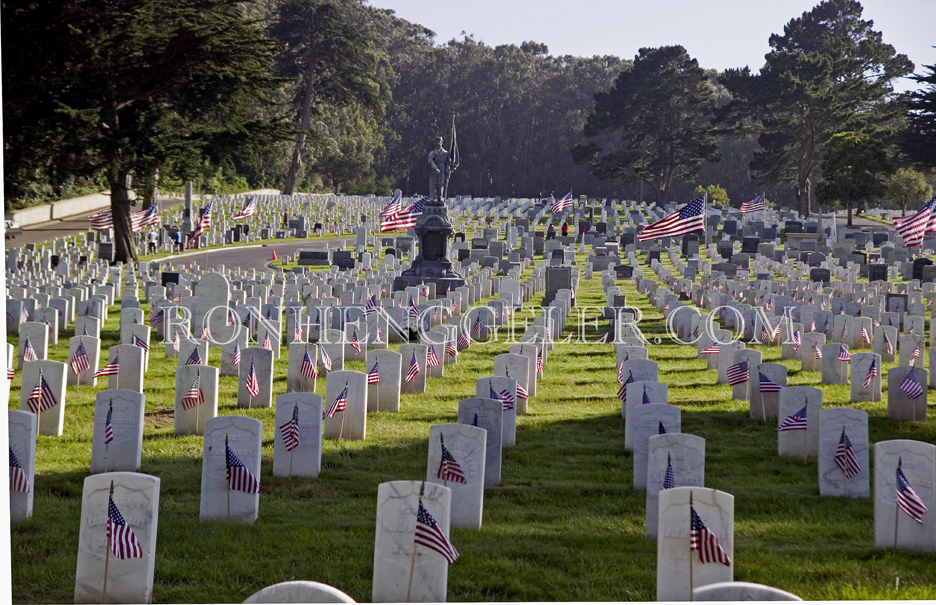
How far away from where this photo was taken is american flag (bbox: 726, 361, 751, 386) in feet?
42.6

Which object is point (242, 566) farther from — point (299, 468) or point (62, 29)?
point (62, 29)

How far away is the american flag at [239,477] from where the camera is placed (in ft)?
24.4

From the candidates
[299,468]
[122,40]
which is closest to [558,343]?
[299,468]

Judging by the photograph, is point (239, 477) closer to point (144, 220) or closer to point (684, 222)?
point (684, 222)

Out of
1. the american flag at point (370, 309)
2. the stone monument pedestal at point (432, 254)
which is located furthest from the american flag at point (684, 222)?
the american flag at point (370, 309)

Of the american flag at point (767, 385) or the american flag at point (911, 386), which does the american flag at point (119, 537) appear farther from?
the american flag at point (911, 386)

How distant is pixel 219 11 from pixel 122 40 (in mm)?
5511

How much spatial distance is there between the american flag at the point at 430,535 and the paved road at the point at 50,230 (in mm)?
33492

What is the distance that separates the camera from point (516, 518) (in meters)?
7.83

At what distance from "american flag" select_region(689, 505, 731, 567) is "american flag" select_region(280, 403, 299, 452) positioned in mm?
4343

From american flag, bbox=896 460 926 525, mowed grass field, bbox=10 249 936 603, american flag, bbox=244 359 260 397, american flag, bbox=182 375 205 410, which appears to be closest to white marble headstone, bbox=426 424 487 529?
mowed grass field, bbox=10 249 936 603

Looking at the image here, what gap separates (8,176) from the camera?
25.1 m

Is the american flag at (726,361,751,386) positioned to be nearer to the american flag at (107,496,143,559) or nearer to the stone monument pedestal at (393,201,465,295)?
the american flag at (107,496,143,559)

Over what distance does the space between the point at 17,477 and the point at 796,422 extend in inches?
285
